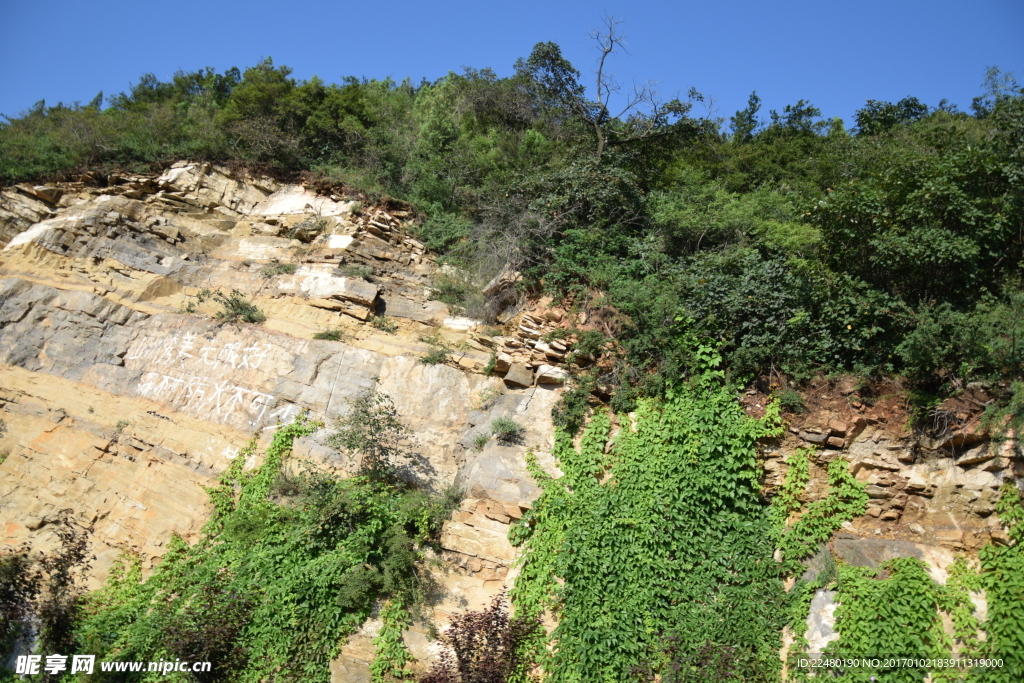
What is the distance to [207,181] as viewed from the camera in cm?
1578

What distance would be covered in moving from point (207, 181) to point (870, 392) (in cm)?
1611

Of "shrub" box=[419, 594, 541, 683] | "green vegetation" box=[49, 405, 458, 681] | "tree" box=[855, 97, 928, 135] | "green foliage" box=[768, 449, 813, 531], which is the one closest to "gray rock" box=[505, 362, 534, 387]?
"green vegetation" box=[49, 405, 458, 681]

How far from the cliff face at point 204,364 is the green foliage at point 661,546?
0.80 metres

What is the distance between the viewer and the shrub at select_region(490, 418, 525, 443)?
923 centimetres

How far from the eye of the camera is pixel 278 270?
13562mm

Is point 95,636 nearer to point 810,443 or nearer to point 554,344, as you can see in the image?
point 554,344

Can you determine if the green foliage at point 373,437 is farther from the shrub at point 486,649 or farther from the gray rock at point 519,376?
the shrub at point 486,649

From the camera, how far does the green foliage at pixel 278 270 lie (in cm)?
1349

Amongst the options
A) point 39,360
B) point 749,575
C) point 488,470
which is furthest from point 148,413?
point 749,575

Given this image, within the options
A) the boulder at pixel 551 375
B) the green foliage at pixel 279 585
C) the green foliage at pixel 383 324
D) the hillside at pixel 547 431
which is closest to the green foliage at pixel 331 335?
the hillside at pixel 547 431

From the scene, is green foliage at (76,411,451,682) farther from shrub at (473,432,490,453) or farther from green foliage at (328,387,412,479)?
shrub at (473,432,490,453)

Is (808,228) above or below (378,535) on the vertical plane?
above

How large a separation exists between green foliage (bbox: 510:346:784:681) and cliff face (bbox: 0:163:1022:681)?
0.48 meters

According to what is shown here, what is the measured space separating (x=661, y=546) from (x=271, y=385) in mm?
7498
